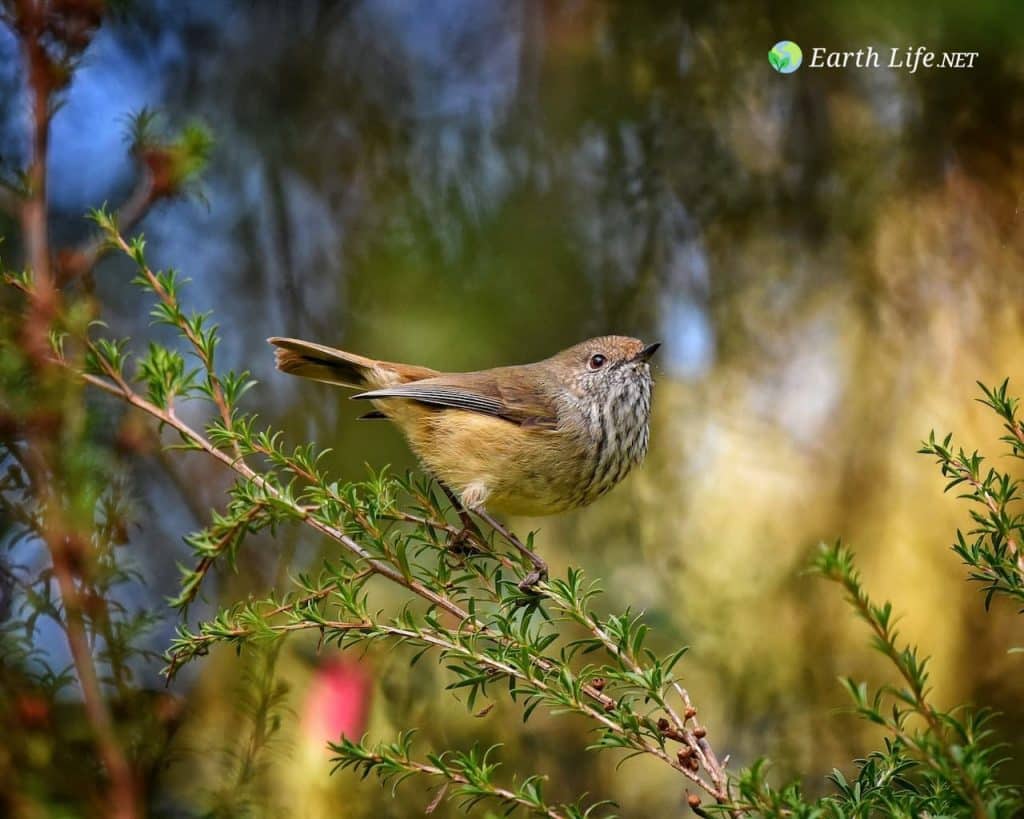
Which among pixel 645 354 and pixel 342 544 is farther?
pixel 645 354

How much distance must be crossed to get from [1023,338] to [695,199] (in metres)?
1.45

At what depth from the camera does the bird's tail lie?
3012 mm

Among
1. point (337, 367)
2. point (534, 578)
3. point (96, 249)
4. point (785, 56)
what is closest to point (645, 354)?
point (337, 367)

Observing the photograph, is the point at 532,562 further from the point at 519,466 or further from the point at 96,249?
the point at 96,249

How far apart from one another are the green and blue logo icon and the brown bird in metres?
1.85

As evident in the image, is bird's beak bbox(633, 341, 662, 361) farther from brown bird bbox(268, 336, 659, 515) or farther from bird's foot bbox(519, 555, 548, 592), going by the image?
bird's foot bbox(519, 555, 548, 592)

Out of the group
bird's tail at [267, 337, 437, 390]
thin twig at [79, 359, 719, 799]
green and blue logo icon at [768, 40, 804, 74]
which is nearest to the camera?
thin twig at [79, 359, 719, 799]

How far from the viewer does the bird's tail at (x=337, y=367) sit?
301 cm

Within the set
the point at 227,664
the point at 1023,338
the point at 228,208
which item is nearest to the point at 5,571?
the point at 227,664

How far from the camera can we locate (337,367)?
3.14 meters

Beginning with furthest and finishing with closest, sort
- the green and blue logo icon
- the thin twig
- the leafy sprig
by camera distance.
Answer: the green and blue logo icon → the thin twig → the leafy sprig

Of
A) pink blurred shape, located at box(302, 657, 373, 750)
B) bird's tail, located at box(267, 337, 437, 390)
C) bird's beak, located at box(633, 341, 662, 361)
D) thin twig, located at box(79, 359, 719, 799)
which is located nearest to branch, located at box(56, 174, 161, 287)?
thin twig, located at box(79, 359, 719, 799)

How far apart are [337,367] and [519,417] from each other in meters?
0.57

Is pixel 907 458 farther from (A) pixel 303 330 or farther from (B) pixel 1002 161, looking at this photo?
(A) pixel 303 330
